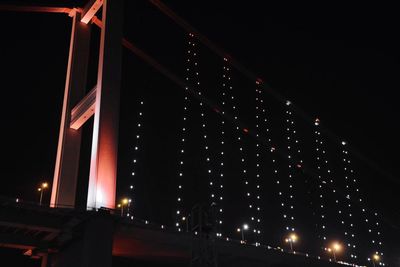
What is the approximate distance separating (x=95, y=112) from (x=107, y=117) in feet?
3.43

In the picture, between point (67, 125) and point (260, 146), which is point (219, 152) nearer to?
point (260, 146)

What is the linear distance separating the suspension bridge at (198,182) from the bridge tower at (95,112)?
0.07 m

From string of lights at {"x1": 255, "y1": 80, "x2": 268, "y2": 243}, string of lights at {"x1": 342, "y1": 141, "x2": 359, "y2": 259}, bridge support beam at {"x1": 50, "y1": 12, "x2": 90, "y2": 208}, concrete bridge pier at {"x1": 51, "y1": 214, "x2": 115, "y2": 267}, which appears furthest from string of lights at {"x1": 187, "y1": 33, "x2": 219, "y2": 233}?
string of lights at {"x1": 342, "y1": 141, "x2": 359, "y2": 259}

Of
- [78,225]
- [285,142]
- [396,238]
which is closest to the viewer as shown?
[78,225]

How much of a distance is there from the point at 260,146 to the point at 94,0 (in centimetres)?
2774

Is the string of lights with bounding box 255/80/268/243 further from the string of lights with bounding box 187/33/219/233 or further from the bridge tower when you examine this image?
the bridge tower

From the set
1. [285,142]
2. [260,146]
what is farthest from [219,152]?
[285,142]

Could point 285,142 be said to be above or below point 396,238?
above

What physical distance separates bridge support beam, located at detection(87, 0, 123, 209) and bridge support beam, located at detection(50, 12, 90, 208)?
2755 millimetres

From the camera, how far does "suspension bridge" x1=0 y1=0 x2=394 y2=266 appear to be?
63.3ft

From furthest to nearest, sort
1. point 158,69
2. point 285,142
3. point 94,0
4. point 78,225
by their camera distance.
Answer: point 285,142, point 158,69, point 94,0, point 78,225

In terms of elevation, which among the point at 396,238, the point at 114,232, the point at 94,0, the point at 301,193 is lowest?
the point at 114,232

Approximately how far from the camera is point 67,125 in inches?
1016

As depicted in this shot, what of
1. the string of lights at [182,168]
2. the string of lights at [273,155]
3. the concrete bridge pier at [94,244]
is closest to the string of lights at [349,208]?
the string of lights at [273,155]
